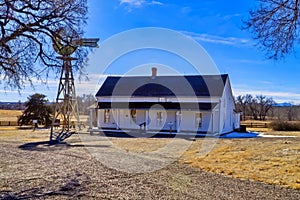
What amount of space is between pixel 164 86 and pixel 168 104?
3030 mm

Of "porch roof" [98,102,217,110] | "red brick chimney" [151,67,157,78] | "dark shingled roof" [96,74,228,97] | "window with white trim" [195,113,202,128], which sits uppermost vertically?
"red brick chimney" [151,67,157,78]

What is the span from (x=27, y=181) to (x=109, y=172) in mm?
2296

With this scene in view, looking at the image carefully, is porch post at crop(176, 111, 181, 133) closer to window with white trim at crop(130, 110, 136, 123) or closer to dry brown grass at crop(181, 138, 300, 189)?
window with white trim at crop(130, 110, 136, 123)

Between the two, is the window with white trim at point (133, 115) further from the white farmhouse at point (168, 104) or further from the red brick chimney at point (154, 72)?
the red brick chimney at point (154, 72)

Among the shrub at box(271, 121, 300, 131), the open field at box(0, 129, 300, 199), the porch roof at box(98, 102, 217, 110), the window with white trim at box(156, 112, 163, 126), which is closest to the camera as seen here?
the open field at box(0, 129, 300, 199)

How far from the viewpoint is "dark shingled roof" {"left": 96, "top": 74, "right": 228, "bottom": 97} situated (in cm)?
2770

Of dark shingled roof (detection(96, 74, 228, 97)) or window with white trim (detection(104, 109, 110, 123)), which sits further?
window with white trim (detection(104, 109, 110, 123))

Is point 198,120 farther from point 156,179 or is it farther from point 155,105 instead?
point 156,179

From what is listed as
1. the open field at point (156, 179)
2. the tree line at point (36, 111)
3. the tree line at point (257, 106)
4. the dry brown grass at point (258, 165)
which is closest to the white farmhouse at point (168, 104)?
the tree line at point (36, 111)

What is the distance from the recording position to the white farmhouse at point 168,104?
85.3ft

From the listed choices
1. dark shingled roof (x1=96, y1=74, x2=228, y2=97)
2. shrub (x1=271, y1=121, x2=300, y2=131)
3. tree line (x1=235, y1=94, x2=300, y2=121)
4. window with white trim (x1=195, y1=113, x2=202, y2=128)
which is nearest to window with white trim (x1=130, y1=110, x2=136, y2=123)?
dark shingled roof (x1=96, y1=74, x2=228, y2=97)

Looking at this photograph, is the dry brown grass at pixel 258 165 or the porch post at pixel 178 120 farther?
the porch post at pixel 178 120

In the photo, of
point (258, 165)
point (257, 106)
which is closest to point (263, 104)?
point (257, 106)

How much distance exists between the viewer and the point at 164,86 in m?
29.6
